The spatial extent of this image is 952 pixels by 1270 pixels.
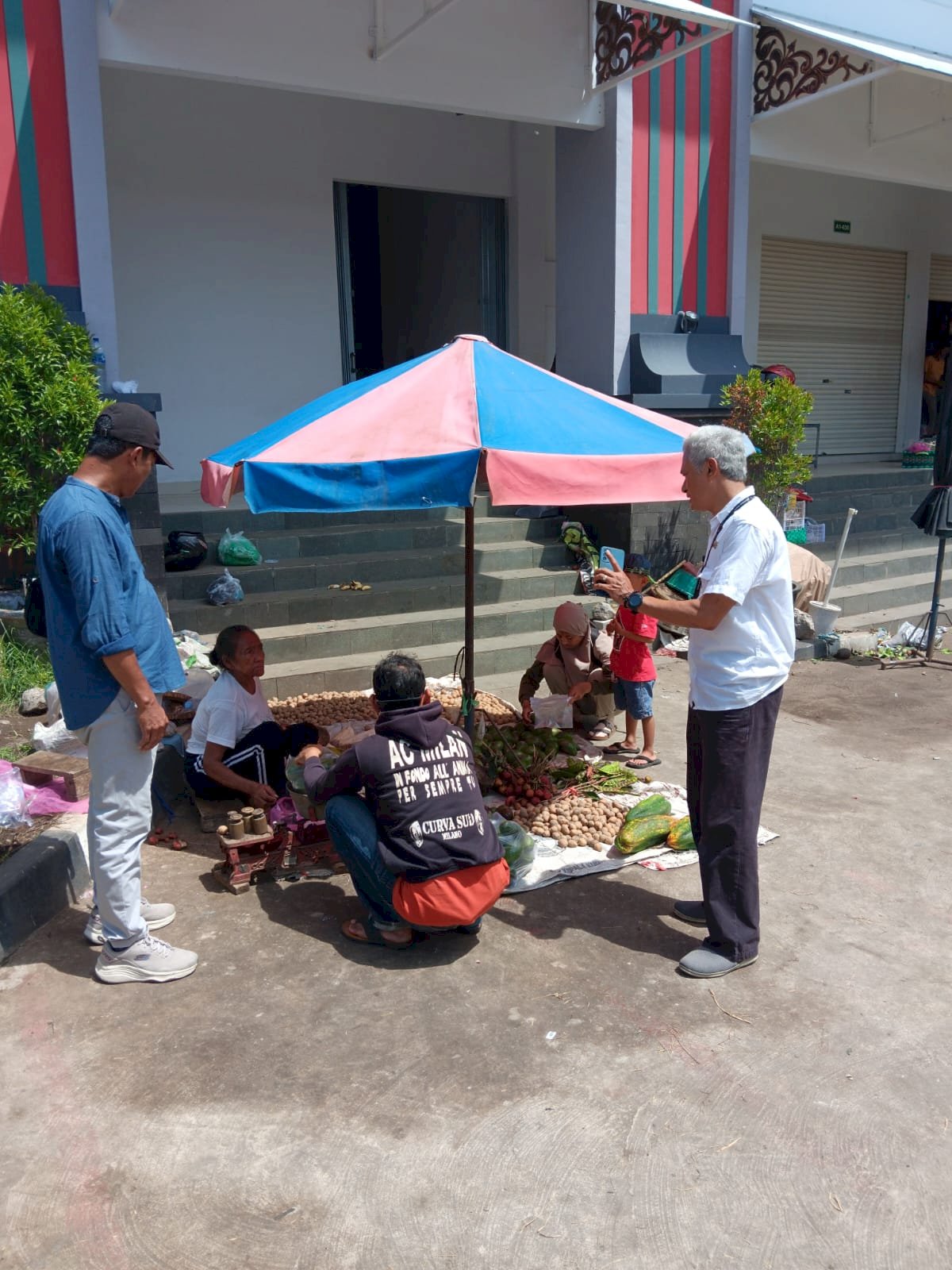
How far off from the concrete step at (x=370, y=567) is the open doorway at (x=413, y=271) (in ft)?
11.2

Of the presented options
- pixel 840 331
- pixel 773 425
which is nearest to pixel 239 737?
pixel 773 425

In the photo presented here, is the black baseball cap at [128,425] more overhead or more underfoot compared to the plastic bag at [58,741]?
more overhead

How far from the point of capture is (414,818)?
3557 mm

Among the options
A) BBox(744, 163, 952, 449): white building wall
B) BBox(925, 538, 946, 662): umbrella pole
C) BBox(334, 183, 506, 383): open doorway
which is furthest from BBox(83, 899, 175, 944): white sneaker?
BBox(744, 163, 952, 449): white building wall

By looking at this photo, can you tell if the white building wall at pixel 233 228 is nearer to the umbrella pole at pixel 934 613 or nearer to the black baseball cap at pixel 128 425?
the umbrella pole at pixel 934 613

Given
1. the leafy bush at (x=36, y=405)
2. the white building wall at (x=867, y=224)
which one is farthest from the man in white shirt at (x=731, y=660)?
the white building wall at (x=867, y=224)

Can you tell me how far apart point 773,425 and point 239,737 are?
5.69m

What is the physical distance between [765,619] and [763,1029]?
4.45ft

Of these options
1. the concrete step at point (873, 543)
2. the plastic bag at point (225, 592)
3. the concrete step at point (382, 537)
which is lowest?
the concrete step at point (873, 543)

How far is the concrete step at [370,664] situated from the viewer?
664 centimetres

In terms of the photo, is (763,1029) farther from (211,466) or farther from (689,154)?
(689,154)

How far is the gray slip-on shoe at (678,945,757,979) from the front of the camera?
3.62 m

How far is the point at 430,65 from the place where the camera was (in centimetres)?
808

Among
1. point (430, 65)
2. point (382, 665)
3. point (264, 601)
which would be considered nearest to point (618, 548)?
point (264, 601)
